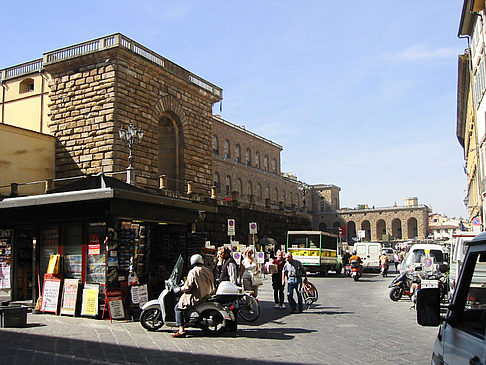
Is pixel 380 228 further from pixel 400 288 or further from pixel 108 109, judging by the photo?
pixel 400 288

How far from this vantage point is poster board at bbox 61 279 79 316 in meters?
11.6

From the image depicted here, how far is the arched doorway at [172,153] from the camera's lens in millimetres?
27469

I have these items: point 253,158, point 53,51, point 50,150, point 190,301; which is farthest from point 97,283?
point 253,158

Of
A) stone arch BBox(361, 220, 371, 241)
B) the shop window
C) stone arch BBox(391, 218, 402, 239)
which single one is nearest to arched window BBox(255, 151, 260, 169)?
stone arch BBox(361, 220, 371, 241)

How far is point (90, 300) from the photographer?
11406 mm

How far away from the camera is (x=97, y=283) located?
11.4 meters

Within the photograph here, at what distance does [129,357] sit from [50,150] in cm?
1909

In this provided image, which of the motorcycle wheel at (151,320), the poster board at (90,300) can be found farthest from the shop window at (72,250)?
the motorcycle wheel at (151,320)

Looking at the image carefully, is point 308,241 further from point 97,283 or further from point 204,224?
point 97,283

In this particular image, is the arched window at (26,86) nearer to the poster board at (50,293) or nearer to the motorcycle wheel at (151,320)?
the poster board at (50,293)

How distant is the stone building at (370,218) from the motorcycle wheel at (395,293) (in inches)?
2834

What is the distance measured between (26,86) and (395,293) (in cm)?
2204

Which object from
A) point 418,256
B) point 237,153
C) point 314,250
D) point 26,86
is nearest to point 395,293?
point 418,256

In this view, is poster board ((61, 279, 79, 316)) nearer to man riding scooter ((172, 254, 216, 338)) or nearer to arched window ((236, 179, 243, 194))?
man riding scooter ((172, 254, 216, 338))
